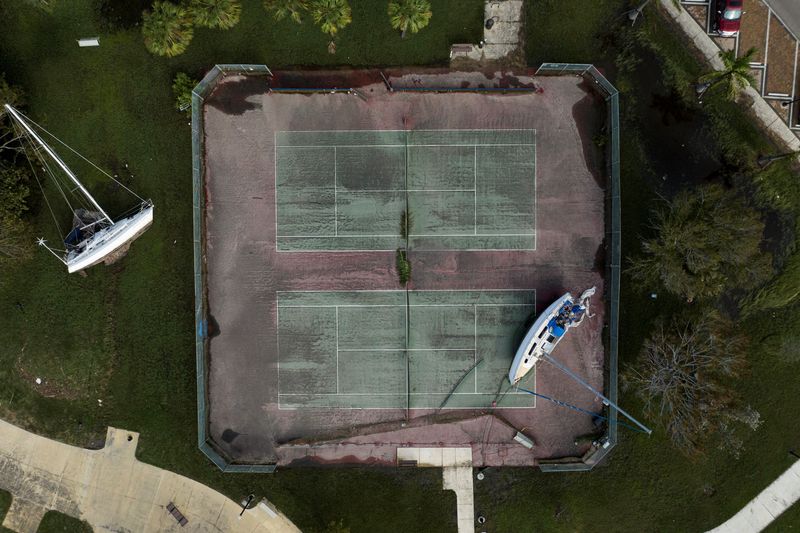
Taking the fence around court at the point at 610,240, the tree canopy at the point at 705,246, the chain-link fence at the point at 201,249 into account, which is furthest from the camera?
the chain-link fence at the point at 201,249

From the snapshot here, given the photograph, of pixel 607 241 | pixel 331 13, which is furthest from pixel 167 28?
pixel 607 241

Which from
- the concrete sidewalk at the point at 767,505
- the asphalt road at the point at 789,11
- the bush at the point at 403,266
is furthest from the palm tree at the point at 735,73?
the concrete sidewalk at the point at 767,505

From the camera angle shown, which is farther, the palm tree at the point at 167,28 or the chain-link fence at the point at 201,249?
the chain-link fence at the point at 201,249

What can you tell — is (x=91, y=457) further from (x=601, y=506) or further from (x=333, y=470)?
(x=601, y=506)

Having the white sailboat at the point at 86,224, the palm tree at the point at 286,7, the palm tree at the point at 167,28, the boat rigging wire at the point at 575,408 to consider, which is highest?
the palm tree at the point at 286,7

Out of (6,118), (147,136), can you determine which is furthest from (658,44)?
(6,118)

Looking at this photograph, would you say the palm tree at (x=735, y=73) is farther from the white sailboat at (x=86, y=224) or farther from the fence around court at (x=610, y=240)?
the white sailboat at (x=86, y=224)

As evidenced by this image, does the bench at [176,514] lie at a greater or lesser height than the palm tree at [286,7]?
lesser
